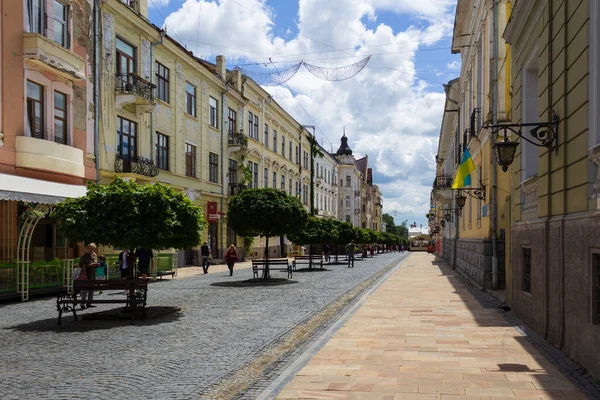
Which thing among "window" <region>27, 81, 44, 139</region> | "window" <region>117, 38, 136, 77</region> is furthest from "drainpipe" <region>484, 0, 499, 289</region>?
"window" <region>117, 38, 136, 77</region>

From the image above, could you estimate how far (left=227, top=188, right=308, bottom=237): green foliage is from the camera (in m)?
21.8

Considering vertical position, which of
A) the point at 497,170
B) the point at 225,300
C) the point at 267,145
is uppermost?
the point at 267,145

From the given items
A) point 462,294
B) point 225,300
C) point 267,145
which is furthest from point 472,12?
point 267,145

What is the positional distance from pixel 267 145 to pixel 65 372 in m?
42.0

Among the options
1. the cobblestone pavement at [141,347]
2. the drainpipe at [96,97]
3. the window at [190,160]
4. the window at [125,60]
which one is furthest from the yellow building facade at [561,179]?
the window at [190,160]

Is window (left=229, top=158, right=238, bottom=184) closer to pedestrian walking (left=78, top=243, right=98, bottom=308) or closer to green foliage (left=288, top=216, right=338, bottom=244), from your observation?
green foliage (left=288, top=216, right=338, bottom=244)

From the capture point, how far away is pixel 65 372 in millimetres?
7270

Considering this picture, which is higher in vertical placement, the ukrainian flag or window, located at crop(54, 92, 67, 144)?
window, located at crop(54, 92, 67, 144)

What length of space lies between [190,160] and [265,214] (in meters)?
13.3

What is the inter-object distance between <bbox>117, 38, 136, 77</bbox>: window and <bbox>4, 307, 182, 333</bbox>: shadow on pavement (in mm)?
15164

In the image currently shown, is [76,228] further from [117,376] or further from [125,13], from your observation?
[125,13]

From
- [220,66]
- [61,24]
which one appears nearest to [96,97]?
[61,24]

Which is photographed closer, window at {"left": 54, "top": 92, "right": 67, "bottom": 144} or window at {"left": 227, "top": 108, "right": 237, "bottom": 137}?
window at {"left": 54, "top": 92, "right": 67, "bottom": 144}

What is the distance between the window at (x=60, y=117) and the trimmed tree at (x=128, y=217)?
28.9 ft
